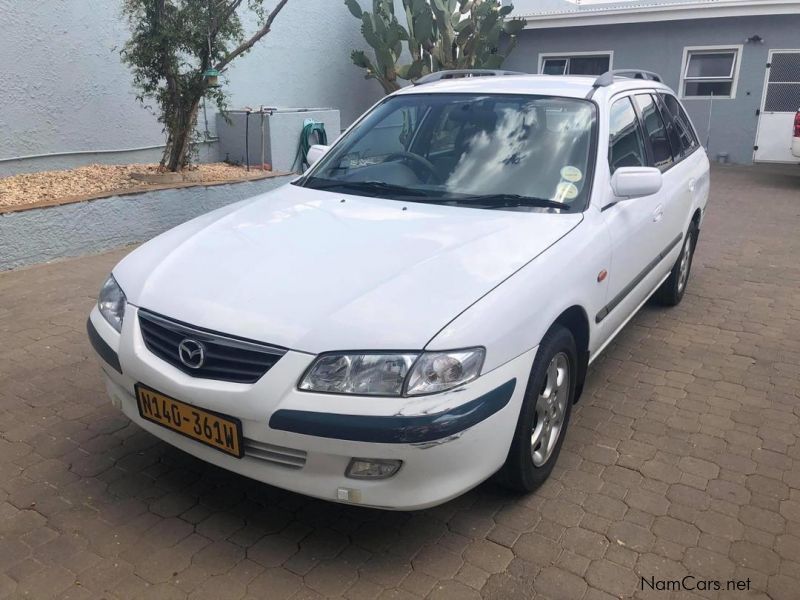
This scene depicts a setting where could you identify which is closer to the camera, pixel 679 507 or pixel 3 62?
pixel 679 507

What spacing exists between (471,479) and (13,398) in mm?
2707

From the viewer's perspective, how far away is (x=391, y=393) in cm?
226

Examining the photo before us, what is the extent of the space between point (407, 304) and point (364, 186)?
139 centimetres

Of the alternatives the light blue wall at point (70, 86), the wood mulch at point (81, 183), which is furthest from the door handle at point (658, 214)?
the light blue wall at point (70, 86)

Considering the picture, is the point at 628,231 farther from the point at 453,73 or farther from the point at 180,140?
the point at 180,140

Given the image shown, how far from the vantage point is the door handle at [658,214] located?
4086 mm

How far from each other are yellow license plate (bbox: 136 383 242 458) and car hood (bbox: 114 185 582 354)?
31 cm

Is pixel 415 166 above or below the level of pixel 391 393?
above

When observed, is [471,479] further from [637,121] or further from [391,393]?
[637,121]

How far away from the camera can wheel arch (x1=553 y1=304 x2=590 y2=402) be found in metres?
2.97

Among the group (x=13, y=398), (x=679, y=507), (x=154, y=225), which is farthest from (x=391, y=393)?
(x=154, y=225)

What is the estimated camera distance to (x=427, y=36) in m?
12.6

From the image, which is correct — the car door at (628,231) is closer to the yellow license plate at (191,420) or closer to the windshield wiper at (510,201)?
the windshield wiper at (510,201)

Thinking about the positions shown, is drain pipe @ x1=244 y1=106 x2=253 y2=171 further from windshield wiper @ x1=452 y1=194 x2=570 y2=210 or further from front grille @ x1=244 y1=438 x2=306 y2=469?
front grille @ x1=244 y1=438 x2=306 y2=469
